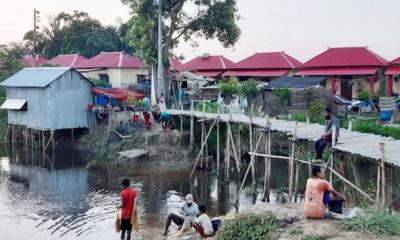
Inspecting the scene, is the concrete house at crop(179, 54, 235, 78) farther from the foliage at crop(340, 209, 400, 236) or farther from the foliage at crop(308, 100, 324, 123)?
the foliage at crop(340, 209, 400, 236)

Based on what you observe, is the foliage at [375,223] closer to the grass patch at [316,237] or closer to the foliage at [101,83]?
the grass patch at [316,237]

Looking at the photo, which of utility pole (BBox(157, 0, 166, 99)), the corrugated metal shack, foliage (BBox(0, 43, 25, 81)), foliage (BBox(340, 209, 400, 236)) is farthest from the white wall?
foliage (BBox(340, 209, 400, 236))

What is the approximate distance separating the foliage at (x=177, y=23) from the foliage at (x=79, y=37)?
2315cm

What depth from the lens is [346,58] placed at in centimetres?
3262

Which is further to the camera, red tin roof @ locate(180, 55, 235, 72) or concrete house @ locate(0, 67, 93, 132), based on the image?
red tin roof @ locate(180, 55, 235, 72)

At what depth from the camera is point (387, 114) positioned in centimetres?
2255

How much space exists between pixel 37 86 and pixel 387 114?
16928mm

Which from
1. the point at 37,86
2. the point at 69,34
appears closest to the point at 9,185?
the point at 37,86

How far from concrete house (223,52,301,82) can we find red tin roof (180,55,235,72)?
1.02 metres

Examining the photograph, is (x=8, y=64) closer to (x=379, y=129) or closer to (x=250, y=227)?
(x=379, y=129)

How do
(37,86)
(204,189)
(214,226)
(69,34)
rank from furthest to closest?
(69,34) < (37,86) < (204,189) < (214,226)

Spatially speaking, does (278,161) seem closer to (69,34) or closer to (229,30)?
(229,30)

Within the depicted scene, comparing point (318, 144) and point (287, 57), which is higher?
point (287, 57)

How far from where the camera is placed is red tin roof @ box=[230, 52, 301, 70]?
35875 mm
